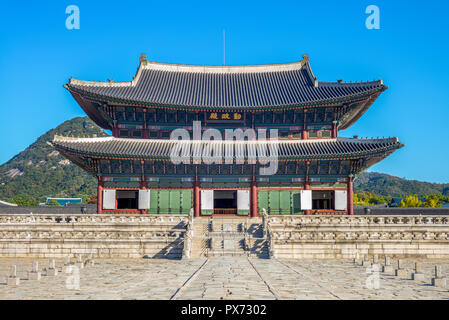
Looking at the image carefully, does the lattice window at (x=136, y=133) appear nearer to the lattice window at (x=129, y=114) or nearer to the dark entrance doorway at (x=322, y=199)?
the lattice window at (x=129, y=114)

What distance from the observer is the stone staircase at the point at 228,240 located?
941 inches

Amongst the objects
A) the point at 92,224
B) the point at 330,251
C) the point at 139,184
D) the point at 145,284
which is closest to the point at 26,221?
the point at 92,224

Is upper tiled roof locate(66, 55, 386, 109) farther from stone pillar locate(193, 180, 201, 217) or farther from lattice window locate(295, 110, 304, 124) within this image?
stone pillar locate(193, 180, 201, 217)

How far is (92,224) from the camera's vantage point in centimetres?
2698

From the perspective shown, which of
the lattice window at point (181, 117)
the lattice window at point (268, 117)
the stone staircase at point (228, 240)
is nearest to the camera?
the stone staircase at point (228, 240)

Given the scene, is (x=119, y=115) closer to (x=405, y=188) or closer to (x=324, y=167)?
(x=324, y=167)

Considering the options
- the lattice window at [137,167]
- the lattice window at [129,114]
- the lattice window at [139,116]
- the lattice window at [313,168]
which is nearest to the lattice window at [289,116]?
the lattice window at [313,168]

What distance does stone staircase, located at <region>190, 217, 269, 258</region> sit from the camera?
23.9 meters

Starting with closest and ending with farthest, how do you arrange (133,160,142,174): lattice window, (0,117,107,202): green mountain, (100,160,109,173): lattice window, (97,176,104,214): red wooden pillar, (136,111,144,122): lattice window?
(97,176,104,214): red wooden pillar, (100,160,109,173): lattice window, (133,160,142,174): lattice window, (136,111,144,122): lattice window, (0,117,107,202): green mountain

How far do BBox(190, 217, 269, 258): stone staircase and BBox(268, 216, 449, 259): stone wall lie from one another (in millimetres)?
1066

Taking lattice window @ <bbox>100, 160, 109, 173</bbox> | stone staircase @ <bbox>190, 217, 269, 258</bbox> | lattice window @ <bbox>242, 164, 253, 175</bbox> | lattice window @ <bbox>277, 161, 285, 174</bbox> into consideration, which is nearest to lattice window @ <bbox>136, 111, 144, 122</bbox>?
lattice window @ <bbox>100, 160, 109, 173</bbox>

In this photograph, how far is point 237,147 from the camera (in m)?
34.8
